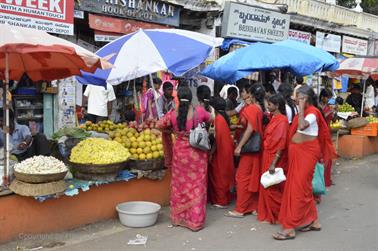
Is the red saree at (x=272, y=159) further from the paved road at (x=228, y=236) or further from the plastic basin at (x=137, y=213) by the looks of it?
the plastic basin at (x=137, y=213)

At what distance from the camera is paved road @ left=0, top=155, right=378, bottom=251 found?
4.98 meters

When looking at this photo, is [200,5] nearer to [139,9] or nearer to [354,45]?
[139,9]

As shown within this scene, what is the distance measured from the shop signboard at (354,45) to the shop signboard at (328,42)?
28.6 inches

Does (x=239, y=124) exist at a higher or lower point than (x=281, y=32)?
lower

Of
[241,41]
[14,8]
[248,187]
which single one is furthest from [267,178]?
[241,41]

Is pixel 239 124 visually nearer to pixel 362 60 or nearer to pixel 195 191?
pixel 195 191

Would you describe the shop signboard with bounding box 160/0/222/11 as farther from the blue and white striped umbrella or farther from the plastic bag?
the plastic bag

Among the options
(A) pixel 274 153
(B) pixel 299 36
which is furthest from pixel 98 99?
(B) pixel 299 36

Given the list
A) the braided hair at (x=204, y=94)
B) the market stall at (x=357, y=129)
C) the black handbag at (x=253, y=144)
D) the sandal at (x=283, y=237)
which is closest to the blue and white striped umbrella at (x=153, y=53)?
the braided hair at (x=204, y=94)

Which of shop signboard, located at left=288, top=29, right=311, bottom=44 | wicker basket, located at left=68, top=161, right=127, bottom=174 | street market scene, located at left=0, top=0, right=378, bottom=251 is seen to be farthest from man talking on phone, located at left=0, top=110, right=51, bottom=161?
shop signboard, located at left=288, top=29, right=311, bottom=44

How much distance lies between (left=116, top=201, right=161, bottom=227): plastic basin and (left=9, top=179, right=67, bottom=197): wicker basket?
0.91m

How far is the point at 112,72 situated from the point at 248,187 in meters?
2.47

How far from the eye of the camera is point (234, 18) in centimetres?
1277

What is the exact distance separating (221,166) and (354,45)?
14592 mm
